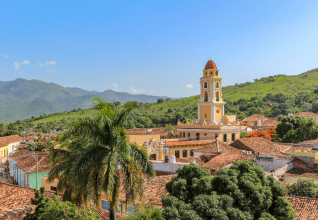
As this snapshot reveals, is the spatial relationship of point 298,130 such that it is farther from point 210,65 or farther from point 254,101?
point 254,101

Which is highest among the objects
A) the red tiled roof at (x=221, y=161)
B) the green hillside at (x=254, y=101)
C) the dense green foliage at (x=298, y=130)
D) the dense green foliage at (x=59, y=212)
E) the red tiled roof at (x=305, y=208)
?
the green hillside at (x=254, y=101)

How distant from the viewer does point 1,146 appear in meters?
50.6

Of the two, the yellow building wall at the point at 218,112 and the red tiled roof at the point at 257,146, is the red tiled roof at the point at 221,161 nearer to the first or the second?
the red tiled roof at the point at 257,146

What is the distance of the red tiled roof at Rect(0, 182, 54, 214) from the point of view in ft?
46.6

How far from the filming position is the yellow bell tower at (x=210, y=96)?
40688 mm

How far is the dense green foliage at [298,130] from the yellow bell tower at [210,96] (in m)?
9.90

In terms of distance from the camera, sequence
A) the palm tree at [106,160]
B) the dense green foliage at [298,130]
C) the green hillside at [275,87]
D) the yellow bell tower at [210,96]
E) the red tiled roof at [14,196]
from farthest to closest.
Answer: the green hillside at [275,87], the yellow bell tower at [210,96], the dense green foliage at [298,130], the red tiled roof at [14,196], the palm tree at [106,160]

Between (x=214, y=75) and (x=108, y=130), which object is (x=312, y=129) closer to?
(x=214, y=75)

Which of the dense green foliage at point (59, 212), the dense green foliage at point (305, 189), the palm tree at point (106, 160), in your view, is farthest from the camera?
the dense green foliage at point (305, 189)

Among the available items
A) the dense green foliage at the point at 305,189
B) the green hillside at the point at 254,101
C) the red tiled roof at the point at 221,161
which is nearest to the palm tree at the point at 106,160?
the dense green foliage at the point at 305,189

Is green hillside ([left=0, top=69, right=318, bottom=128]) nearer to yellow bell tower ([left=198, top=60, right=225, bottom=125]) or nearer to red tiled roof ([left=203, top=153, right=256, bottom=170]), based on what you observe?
yellow bell tower ([left=198, top=60, right=225, bottom=125])

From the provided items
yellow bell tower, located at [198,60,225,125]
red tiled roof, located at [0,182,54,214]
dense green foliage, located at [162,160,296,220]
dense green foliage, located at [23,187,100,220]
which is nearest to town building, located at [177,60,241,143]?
yellow bell tower, located at [198,60,225,125]

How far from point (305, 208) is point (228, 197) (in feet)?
18.2

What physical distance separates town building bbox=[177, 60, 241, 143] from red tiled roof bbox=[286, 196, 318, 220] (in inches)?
983
